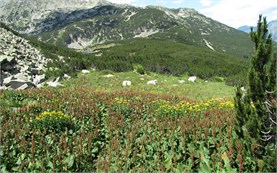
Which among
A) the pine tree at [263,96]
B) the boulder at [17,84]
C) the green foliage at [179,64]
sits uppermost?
the pine tree at [263,96]

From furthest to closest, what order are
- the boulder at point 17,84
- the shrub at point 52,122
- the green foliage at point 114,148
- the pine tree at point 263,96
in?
the boulder at point 17,84 → the shrub at point 52,122 → the green foliage at point 114,148 → the pine tree at point 263,96

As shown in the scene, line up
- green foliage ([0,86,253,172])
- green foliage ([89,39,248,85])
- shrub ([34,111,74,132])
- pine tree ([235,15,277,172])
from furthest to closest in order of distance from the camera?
green foliage ([89,39,248,85]), shrub ([34,111,74,132]), green foliage ([0,86,253,172]), pine tree ([235,15,277,172])

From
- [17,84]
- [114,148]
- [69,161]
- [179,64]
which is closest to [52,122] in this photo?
[114,148]

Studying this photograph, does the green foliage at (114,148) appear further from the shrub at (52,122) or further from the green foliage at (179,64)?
the green foliage at (179,64)

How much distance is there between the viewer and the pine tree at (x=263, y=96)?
21.2ft

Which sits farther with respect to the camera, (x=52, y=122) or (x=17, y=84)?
(x=17, y=84)

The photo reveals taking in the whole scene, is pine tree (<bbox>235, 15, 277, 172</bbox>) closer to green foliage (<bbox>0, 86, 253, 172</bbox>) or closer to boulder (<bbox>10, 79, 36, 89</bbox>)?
green foliage (<bbox>0, 86, 253, 172</bbox>)

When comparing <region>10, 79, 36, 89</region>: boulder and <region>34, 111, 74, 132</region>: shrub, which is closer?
<region>34, 111, 74, 132</region>: shrub

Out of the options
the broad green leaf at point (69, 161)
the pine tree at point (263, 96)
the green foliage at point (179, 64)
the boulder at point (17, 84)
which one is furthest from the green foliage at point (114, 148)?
the boulder at point (17, 84)

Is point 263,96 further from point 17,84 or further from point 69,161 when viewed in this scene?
point 17,84

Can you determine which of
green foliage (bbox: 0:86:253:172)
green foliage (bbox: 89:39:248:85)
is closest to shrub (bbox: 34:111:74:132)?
green foliage (bbox: 0:86:253:172)

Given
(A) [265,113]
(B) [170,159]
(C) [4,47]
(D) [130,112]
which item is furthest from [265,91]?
(C) [4,47]

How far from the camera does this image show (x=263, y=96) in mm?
6488

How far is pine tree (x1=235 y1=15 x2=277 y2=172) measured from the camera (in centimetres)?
645
